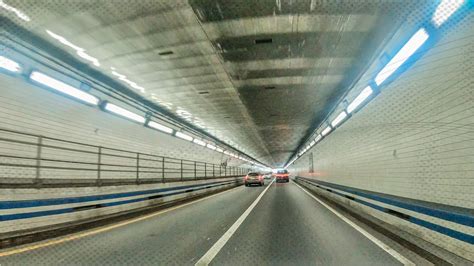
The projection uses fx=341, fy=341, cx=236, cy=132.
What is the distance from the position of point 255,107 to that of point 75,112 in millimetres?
8541

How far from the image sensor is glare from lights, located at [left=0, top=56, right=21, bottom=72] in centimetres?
812

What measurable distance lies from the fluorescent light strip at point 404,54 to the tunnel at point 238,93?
0.18 ft

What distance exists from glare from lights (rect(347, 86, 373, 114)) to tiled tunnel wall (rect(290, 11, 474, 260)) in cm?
53

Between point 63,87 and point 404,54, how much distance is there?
9423mm

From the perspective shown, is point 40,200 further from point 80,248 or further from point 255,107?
point 255,107

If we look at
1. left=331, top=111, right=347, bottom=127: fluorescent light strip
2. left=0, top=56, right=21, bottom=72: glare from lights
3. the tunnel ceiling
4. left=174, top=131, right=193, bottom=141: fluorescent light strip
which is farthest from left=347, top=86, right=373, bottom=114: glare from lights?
left=174, top=131, right=193, bottom=141: fluorescent light strip

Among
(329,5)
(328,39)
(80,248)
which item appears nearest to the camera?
(80,248)

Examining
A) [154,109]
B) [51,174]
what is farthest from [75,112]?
[154,109]

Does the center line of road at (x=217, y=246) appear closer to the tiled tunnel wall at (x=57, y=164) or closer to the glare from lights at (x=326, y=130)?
the tiled tunnel wall at (x=57, y=164)

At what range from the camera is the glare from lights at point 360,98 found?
1110 centimetres

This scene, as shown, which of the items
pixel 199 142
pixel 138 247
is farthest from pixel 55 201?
pixel 199 142

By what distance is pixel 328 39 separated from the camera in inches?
345

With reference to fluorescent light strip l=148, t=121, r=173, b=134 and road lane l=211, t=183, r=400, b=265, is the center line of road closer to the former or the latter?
road lane l=211, t=183, r=400, b=265

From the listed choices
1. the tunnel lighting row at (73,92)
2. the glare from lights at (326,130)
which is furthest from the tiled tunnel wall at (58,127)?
the glare from lights at (326,130)
